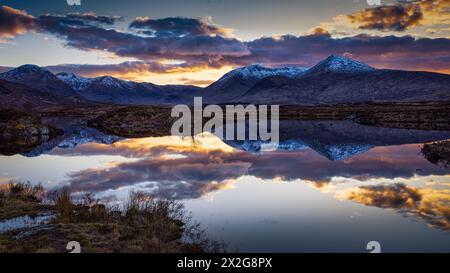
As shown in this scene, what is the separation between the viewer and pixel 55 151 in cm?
4244

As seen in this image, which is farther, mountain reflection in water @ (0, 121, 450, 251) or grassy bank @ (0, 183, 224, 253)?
mountain reflection in water @ (0, 121, 450, 251)

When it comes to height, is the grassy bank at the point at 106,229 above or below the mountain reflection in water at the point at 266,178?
above

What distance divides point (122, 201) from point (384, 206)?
37.6 ft

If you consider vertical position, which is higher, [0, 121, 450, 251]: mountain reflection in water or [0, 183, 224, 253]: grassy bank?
[0, 183, 224, 253]: grassy bank

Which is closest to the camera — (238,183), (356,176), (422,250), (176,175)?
(422,250)

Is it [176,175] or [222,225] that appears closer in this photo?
[222,225]

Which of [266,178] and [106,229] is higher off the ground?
[106,229]

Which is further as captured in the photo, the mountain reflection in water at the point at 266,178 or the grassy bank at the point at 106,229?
the mountain reflection in water at the point at 266,178

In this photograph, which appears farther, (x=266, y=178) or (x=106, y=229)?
(x=266, y=178)

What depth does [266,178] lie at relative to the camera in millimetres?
24500

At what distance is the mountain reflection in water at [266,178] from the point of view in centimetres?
1595

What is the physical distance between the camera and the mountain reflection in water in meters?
16.0

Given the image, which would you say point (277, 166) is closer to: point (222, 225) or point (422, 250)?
point (222, 225)

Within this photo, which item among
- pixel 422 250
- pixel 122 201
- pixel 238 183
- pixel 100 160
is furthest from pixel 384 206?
pixel 100 160
